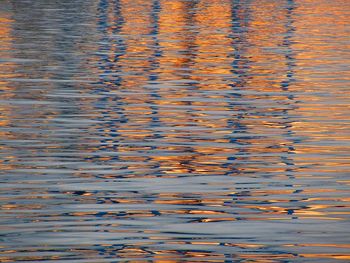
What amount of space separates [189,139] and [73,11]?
124ft

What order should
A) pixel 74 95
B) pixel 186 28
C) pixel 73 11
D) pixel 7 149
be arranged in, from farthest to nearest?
pixel 73 11, pixel 186 28, pixel 74 95, pixel 7 149

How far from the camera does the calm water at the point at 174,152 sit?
32.7 feet

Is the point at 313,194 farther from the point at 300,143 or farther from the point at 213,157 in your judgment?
the point at 300,143

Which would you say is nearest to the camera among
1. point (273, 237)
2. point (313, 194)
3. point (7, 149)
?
point (273, 237)

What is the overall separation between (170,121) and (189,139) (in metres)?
Answer: 1.94

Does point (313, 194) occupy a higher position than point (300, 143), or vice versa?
point (313, 194)

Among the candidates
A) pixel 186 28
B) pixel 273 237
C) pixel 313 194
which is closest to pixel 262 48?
pixel 186 28

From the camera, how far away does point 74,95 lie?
69.7 ft

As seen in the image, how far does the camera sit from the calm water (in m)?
9.96

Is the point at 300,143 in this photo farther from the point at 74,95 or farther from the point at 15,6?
the point at 15,6

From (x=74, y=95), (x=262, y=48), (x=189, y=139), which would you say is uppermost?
(x=189, y=139)

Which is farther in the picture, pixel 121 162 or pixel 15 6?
pixel 15 6

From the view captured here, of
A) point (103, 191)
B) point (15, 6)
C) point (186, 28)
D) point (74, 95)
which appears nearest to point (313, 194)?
point (103, 191)

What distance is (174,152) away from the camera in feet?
48.8
